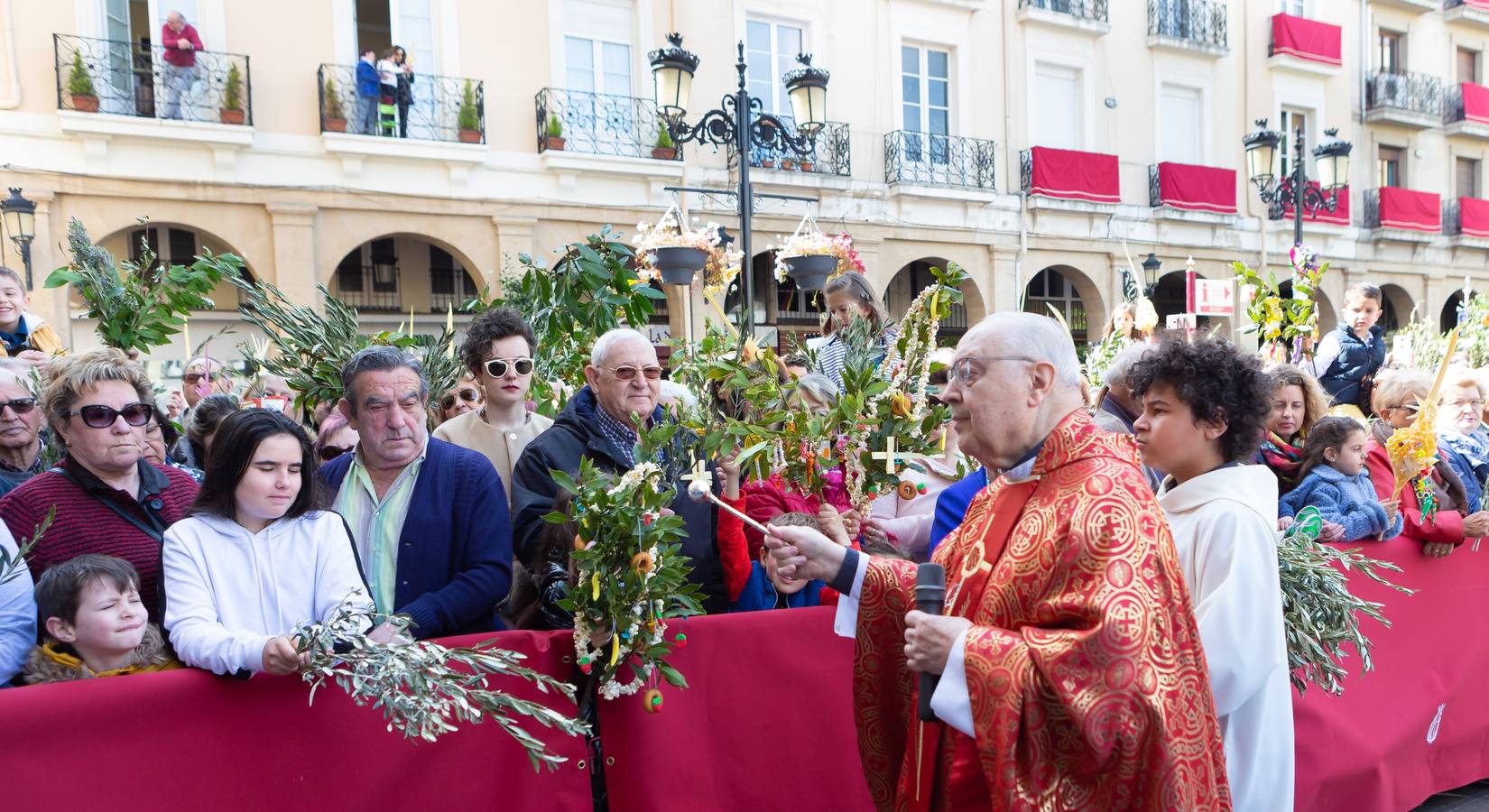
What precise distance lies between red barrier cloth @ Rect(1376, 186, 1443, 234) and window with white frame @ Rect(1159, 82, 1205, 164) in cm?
507

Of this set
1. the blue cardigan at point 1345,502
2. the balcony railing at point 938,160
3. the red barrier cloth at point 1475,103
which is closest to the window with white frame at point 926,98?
the balcony railing at point 938,160

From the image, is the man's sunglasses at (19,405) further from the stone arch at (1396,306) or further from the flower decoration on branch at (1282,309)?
the stone arch at (1396,306)

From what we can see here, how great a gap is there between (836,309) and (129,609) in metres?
3.69

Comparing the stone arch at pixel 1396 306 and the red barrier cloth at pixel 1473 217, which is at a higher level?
the red barrier cloth at pixel 1473 217

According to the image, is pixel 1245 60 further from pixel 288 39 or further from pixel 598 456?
pixel 598 456

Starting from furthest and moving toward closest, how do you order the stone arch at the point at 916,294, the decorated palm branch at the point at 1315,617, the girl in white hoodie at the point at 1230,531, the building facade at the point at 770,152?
the stone arch at the point at 916,294, the building facade at the point at 770,152, the decorated palm branch at the point at 1315,617, the girl in white hoodie at the point at 1230,531

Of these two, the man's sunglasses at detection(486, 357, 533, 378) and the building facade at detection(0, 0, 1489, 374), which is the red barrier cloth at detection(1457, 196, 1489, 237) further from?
the man's sunglasses at detection(486, 357, 533, 378)

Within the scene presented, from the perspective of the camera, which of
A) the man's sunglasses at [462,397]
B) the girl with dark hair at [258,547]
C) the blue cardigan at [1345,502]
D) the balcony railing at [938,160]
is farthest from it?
the balcony railing at [938,160]

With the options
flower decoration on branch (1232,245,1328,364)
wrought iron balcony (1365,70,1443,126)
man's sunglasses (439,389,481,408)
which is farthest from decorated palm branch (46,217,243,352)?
wrought iron balcony (1365,70,1443,126)

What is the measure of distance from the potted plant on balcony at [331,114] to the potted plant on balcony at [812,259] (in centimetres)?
789

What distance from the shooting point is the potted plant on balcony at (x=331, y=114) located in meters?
13.2

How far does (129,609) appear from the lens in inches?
103

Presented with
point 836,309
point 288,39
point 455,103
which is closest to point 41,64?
point 288,39

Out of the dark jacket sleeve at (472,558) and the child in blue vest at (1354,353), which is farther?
the child in blue vest at (1354,353)
